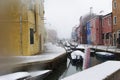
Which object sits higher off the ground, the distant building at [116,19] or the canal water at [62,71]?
the distant building at [116,19]

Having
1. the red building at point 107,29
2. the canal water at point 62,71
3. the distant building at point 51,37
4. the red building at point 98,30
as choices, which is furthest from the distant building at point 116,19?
the distant building at point 51,37

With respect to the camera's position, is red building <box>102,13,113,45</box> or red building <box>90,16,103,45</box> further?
red building <box>90,16,103,45</box>

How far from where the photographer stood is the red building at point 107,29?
4228cm

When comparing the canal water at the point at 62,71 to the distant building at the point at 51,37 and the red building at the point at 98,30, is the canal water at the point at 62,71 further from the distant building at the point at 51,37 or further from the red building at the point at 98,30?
the distant building at the point at 51,37

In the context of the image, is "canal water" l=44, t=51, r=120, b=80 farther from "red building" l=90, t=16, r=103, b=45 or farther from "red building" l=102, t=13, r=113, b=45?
"red building" l=90, t=16, r=103, b=45

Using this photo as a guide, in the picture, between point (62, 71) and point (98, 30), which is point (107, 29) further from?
point (62, 71)

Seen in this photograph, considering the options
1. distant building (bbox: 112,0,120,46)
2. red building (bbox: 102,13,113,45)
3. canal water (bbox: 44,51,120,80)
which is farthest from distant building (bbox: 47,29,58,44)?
canal water (bbox: 44,51,120,80)

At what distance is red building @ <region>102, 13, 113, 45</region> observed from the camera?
42.3 m

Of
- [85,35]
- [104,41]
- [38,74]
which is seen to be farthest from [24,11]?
[85,35]

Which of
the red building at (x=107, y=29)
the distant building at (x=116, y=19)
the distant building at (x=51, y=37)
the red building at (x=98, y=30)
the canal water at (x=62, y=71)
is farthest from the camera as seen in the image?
the distant building at (x=51, y=37)

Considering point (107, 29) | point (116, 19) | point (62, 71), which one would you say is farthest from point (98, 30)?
point (62, 71)

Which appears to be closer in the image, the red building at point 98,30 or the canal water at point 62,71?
the canal water at point 62,71

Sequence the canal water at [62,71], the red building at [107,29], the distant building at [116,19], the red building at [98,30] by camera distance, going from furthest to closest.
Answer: the red building at [98,30] < the red building at [107,29] < the distant building at [116,19] < the canal water at [62,71]

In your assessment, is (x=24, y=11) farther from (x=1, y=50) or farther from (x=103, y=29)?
(x=103, y=29)
